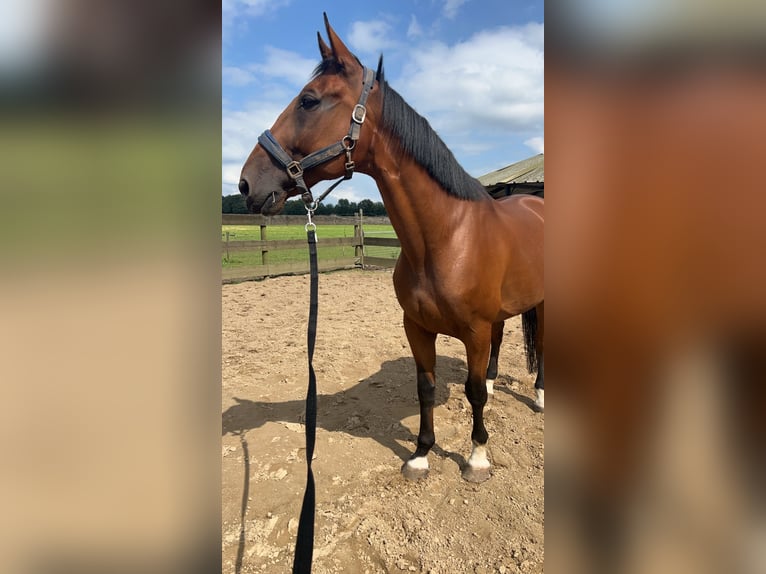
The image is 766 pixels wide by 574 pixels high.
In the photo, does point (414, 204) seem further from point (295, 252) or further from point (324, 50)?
point (295, 252)

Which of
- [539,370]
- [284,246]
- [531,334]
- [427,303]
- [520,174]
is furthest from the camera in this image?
[520,174]

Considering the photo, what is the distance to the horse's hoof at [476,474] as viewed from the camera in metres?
2.59

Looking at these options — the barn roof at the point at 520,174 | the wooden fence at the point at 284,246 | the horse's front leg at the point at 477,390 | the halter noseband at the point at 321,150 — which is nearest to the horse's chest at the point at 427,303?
the horse's front leg at the point at 477,390

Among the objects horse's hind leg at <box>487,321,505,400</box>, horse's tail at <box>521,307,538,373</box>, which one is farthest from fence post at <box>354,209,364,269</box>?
horse's tail at <box>521,307,538,373</box>

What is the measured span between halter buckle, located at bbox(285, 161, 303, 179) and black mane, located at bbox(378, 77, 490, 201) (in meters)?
0.53

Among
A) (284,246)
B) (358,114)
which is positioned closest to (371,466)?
(358,114)

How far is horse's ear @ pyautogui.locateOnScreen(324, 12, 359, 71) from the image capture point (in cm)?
193

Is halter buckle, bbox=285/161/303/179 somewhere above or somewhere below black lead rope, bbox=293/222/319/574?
Result: above

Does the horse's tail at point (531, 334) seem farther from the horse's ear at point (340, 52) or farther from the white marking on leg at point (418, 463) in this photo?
the horse's ear at point (340, 52)

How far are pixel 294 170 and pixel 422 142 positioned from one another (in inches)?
28.7

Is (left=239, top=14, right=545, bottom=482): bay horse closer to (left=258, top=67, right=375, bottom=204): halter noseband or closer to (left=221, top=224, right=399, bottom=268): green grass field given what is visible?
(left=258, top=67, right=375, bottom=204): halter noseband

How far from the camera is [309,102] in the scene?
1963 millimetres
